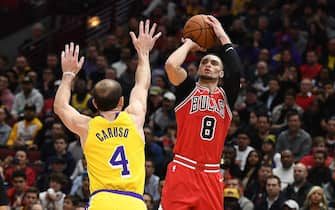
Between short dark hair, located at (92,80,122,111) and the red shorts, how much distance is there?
2056 millimetres

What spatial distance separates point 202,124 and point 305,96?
8263mm

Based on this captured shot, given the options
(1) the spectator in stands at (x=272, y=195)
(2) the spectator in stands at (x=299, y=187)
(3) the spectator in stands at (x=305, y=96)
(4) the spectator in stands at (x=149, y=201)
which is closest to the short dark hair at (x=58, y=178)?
(4) the spectator in stands at (x=149, y=201)

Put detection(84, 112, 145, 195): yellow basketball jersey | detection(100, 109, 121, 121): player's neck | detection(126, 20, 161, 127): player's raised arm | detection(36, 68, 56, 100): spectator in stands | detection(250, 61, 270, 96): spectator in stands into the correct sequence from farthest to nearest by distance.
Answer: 1. detection(36, 68, 56, 100): spectator in stands
2. detection(250, 61, 270, 96): spectator in stands
3. detection(126, 20, 161, 127): player's raised arm
4. detection(100, 109, 121, 121): player's neck
5. detection(84, 112, 145, 195): yellow basketball jersey

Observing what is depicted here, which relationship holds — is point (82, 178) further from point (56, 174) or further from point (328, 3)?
point (328, 3)

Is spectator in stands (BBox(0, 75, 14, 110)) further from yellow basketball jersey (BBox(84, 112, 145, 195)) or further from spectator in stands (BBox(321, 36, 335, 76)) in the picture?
yellow basketball jersey (BBox(84, 112, 145, 195))

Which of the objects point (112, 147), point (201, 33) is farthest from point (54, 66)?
point (112, 147)

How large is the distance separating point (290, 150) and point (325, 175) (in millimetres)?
1405

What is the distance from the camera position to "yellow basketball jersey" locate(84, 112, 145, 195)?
8383 mm

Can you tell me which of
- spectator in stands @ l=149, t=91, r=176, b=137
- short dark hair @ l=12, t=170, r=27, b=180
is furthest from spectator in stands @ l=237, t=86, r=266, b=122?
short dark hair @ l=12, t=170, r=27, b=180

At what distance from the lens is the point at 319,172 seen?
15297 millimetres

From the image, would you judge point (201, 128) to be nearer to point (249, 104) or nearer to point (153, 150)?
point (153, 150)

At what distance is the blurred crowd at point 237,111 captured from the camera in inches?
602

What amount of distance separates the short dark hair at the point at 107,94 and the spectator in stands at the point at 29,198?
22.4 ft

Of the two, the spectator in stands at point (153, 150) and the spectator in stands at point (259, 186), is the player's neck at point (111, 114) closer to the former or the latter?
the spectator in stands at point (259, 186)
